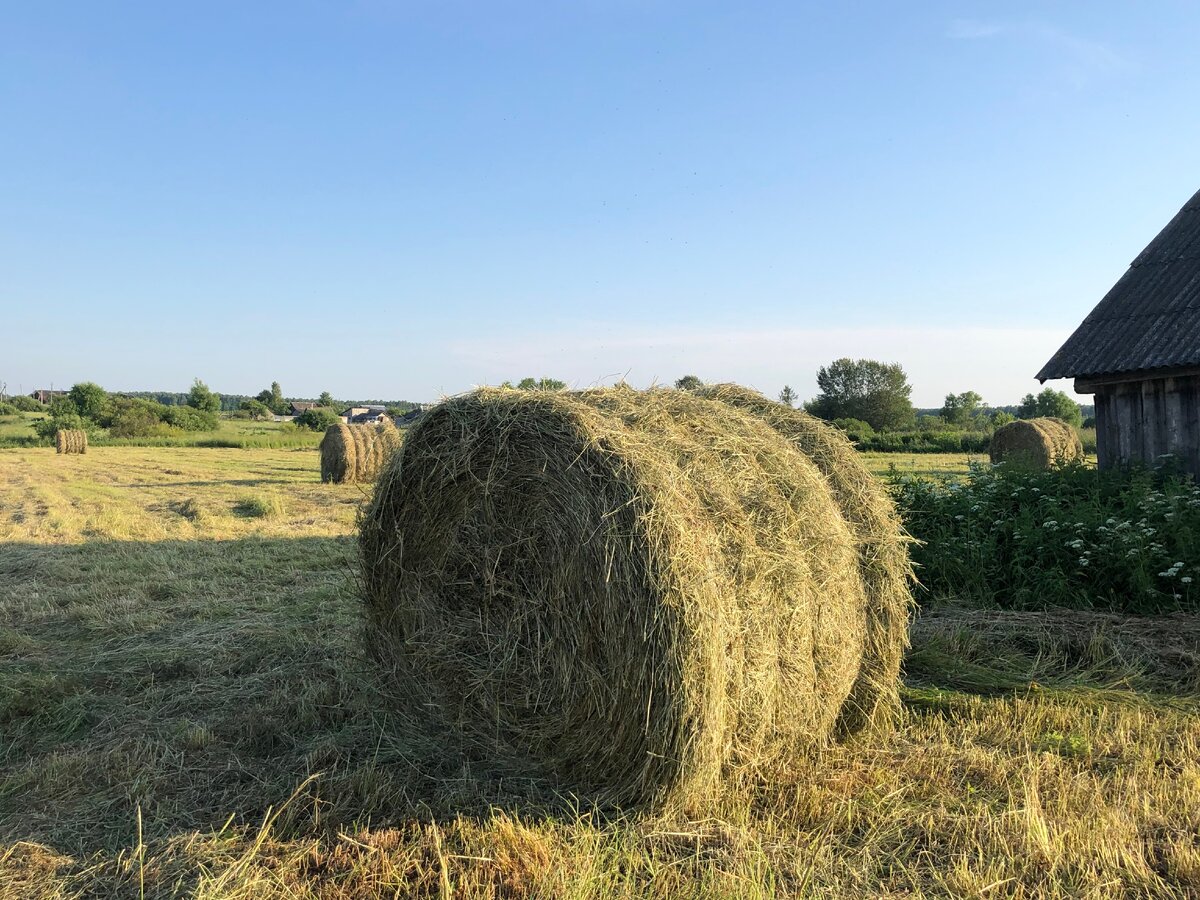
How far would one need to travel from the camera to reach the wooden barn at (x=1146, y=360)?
27.5 ft

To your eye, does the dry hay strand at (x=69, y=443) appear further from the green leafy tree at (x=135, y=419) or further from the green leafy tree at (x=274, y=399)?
the green leafy tree at (x=274, y=399)

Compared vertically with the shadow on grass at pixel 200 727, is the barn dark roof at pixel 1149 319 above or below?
above

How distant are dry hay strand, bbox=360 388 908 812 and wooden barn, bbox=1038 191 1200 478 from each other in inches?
231

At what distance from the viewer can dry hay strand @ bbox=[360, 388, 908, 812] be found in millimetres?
3346

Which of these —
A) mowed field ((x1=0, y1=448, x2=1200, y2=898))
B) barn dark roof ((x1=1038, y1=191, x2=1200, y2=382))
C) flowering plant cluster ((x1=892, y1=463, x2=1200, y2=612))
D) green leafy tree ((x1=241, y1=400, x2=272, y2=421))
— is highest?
green leafy tree ((x1=241, y1=400, x2=272, y2=421))

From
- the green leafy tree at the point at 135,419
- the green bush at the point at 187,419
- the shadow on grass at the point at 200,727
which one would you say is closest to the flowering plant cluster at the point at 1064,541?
the shadow on grass at the point at 200,727

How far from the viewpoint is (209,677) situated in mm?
5391

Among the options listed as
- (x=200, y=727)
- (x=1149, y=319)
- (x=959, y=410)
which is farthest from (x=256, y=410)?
(x=200, y=727)

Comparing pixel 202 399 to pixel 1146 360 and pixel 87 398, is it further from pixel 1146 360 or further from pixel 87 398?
pixel 1146 360

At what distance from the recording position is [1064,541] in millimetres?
7031

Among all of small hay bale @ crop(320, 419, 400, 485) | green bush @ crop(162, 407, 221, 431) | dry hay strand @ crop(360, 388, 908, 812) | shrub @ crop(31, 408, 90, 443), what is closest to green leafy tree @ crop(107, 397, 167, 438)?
green bush @ crop(162, 407, 221, 431)

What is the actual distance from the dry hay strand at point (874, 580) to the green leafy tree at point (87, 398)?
68831 mm

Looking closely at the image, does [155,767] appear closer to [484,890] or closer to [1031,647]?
[484,890]

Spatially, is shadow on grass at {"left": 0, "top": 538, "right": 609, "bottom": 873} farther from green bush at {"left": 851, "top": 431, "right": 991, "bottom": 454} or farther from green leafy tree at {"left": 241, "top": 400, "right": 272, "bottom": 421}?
green leafy tree at {"left": 241, "top": 400, "right": 272, "bottom": 421}
